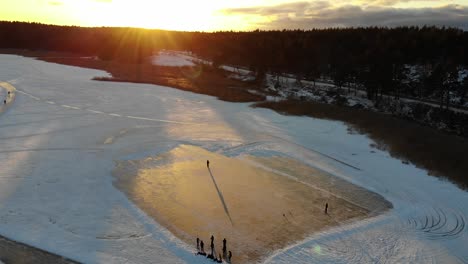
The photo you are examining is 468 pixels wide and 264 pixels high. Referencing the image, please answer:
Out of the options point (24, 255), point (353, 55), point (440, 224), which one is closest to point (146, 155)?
point (24, 255)

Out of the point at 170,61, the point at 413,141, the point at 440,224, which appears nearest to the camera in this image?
the point at 440,224

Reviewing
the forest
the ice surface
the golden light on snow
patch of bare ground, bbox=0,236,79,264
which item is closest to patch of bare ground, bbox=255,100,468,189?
the golden light on snow

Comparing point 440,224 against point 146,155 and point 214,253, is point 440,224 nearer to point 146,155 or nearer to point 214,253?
point 214,253

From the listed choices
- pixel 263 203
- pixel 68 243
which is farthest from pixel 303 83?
pixel 68 243

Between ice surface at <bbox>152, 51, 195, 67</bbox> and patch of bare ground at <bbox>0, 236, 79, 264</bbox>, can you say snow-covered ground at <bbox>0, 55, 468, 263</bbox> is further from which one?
ice surface at <bbox>152, 51, 195, 67</bbox>

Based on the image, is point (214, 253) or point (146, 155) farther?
point (146, 155)

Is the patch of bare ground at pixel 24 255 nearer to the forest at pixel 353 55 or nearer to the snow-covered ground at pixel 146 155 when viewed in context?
the snow-covered ground at pixel 146 155

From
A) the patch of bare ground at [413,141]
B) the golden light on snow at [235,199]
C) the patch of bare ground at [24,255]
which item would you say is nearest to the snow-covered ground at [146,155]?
the patch of bare ground at [24,255]

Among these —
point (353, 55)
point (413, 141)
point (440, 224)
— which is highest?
point (353, 55)
